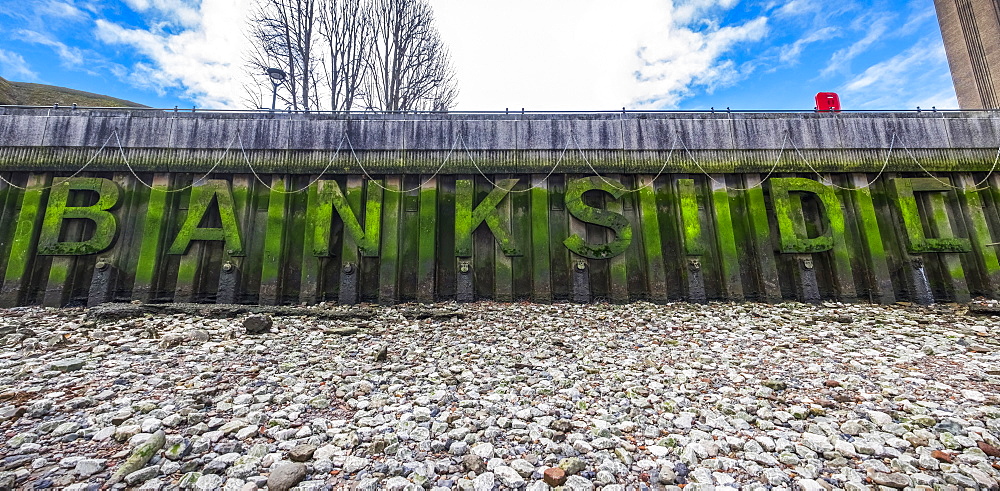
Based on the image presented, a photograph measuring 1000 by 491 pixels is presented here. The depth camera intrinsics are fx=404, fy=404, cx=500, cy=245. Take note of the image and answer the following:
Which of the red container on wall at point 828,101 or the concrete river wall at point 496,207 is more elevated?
the red container on wall at point 828,101

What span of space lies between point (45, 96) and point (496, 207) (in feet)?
134

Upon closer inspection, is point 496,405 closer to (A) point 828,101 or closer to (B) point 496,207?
(B) point 496,207

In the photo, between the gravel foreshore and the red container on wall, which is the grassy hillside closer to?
the gravel foreshore

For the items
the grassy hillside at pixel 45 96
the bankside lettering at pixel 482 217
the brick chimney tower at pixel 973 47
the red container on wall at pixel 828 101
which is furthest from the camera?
the brick chimney tower at pixel 973 47

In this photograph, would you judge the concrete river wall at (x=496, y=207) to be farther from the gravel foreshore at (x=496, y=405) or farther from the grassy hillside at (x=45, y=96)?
the grassy hillside at (x=45, y=96)

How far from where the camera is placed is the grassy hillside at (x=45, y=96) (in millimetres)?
27544

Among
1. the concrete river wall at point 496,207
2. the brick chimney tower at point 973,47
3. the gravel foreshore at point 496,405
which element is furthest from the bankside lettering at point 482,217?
the brick chimney tower at point 973,47

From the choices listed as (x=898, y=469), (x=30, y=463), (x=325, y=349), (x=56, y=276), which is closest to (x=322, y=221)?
(x=325, y=349)

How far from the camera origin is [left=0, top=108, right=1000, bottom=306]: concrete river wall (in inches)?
395

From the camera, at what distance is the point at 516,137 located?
430 inches

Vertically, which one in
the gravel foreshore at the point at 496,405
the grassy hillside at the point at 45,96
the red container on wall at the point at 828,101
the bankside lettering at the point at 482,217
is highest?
the grassy hillside at the point at 45,96

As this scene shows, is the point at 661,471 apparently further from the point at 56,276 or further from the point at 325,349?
the point at 56,276

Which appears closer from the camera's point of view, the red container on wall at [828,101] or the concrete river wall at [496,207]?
the concrete river wall at [496,207]

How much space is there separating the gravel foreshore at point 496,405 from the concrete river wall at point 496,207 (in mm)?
2140
